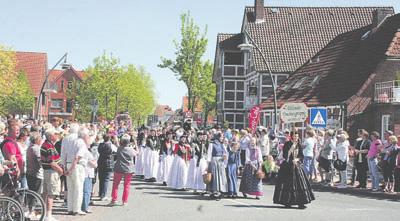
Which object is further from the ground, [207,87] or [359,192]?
[207,87]

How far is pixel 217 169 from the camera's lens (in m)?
17.0

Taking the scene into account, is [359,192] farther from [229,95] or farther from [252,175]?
[229,95]

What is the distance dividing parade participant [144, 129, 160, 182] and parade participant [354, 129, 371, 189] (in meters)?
6.61

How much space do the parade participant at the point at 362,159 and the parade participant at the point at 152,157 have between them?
661cm

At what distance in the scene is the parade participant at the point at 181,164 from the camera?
19297 millimetres

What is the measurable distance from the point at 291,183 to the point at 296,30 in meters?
A: 40.5

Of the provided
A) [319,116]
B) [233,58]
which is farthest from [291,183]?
[233,58]

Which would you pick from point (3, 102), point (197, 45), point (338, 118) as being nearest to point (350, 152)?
point (338, 118)

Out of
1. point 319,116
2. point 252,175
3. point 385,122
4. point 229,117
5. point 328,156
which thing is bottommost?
point 252,175

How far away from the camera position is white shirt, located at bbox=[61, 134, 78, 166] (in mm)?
12594

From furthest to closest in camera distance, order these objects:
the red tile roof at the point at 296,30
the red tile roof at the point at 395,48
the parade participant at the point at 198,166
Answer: the red tile roof at the point at 296,30
the red tile roof at the point at 395,48
the parade participant at the point at 198,166

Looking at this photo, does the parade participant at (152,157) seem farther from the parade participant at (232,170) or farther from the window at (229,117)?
the window at (229,117)

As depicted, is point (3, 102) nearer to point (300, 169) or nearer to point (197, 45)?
point (197, 45)

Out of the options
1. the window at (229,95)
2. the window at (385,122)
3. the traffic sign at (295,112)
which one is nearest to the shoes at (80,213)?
the traffic sign at (295,112)
